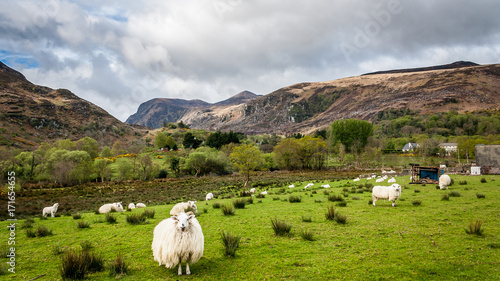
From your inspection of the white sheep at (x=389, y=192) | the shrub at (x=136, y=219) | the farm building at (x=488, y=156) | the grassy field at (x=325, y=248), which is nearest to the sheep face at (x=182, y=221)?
the grassy field at (x=325, y=248)

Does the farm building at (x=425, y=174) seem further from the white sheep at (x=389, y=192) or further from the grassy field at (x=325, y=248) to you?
the white sheep at (x=389, y=192)

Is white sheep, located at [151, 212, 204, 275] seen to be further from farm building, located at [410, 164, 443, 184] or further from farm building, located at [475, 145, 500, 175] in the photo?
farm building, located at [475, 145, 500, 175]

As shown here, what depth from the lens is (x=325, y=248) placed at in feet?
23.4

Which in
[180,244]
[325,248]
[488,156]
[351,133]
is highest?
[351,133]

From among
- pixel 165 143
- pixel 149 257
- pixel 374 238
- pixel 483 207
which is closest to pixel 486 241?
pixel 374 238

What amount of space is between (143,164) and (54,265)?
205ft

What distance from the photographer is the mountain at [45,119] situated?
4210 inches

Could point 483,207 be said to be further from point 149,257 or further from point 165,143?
A: point 165,143

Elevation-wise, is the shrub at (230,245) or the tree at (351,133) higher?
the tree at (351,133)

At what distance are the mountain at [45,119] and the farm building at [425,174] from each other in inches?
4870

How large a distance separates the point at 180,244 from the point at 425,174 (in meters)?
26.3

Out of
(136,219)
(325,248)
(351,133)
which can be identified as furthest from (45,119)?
(325,248)

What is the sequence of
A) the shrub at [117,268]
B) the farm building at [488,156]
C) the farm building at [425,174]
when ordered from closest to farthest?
1. the shrub at [117,268]
2. the farm building at [425,174]
3. the farm building at [488,156]

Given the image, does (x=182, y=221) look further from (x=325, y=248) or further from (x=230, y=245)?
(x=325, y=248)
